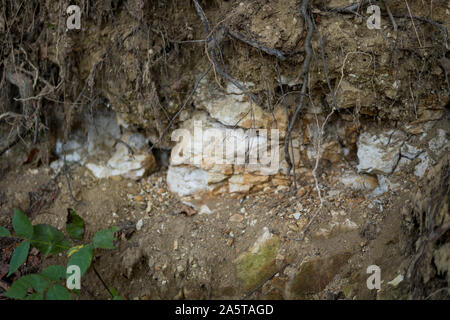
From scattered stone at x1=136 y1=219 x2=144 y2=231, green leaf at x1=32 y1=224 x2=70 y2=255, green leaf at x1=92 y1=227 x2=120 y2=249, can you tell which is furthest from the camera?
scattered stone at x1=136 y1=219 x2=144 y2=231

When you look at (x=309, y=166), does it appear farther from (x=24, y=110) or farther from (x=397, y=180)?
(x=24, y=110)

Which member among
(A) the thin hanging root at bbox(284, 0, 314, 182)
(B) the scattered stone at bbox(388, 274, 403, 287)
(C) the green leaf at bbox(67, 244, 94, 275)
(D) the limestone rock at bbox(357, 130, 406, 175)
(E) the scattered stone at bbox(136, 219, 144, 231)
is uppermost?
(A) the thin hanging root at bbox(284, 0, 314, 182)

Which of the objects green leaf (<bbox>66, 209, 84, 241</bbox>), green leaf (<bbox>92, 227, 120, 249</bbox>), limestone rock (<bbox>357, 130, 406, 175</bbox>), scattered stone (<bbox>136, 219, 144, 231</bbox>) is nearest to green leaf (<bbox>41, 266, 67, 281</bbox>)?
green leaf (<bbox>92, 227, 120, 249</bbox>)

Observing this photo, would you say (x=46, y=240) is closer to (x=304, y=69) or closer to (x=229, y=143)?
(x=229, y=143)

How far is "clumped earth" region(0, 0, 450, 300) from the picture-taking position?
227cm

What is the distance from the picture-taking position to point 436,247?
1.72 meters

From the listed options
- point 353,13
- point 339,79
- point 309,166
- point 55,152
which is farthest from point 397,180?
point 55,152

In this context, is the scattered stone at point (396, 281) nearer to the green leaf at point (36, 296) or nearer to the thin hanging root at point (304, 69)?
the thin hanging root at point (304, 69)

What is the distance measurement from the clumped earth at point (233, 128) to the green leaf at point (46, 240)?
1.35 ft

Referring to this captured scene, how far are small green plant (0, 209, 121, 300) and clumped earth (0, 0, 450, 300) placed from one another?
1.29ft

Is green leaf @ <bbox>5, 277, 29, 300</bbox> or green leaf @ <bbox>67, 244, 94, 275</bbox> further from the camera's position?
green leaf @ <bbox>67, 244, 94, 275</bbox>

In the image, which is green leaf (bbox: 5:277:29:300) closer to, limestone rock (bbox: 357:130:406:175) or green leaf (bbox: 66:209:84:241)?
green leaf (bbox: 66:209:84:241)

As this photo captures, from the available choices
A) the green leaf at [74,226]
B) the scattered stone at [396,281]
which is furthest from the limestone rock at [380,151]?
the green leaf at [74,226]

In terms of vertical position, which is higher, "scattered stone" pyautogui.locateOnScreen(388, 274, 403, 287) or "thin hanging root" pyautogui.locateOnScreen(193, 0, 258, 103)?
"thin hanging root" pyautogui.locateOnScreen(193, 0, 258, 103)
